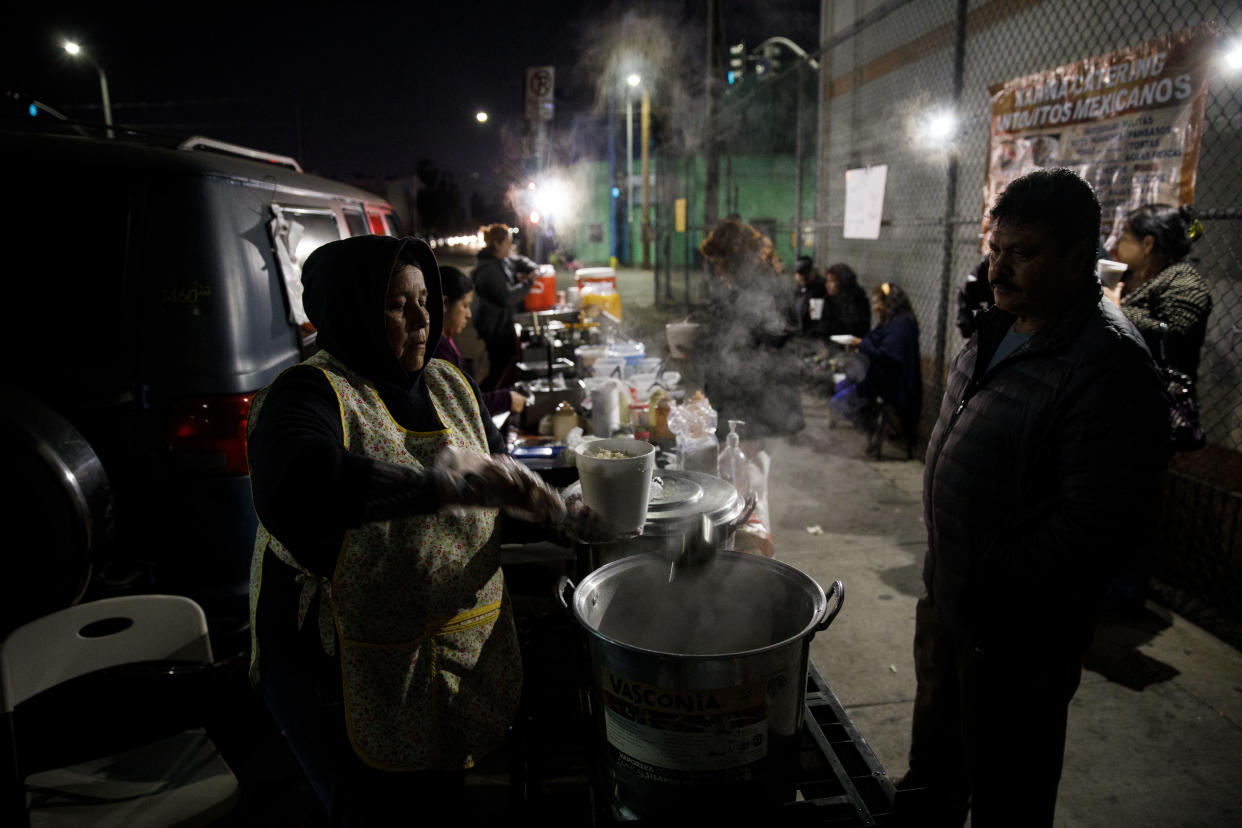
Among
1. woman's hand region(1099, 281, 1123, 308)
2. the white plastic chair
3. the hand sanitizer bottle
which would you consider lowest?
the white plastic chair

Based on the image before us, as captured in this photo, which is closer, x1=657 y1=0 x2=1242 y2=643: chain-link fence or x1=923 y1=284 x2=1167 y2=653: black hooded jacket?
x1=923 y1=284 x2=1167 y2=653: black hooded jacket

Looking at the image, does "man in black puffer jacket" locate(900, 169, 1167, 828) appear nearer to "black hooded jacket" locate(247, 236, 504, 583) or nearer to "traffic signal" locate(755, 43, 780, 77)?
"black hooded jacket" locate(247, 236, 504, 583)

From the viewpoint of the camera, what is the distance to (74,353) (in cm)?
307

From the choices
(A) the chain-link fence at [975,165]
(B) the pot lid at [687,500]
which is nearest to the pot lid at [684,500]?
(B) the pot lid at [687,500]

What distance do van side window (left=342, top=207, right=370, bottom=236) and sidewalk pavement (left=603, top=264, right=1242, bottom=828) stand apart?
4.09 metres

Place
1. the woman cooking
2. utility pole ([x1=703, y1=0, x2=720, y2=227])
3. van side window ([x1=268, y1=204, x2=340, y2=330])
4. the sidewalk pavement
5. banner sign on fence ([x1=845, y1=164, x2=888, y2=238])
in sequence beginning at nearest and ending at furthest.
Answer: the woman cooking < the sidewalk pavement < van side window ([x1=268, y1=204, x2=340, y2=330]) < banner sign on fence ([x1=845, y1=164, x2=888, y2=238]) < utility pole ([x1=703, y1=0, x2=720, y2=227])

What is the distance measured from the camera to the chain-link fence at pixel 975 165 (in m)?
4.45

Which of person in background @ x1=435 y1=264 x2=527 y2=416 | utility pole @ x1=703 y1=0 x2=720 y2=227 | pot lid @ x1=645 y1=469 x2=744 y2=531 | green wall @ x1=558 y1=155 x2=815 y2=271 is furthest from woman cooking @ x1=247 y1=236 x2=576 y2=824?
utility pole @ x1=703 y1=0 x2=720 y2=227

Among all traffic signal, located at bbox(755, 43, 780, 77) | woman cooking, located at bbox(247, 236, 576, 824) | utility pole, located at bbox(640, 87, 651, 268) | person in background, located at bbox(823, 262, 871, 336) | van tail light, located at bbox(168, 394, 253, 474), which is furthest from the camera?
utility pole, located at bbox(640, 87, 651, 268)

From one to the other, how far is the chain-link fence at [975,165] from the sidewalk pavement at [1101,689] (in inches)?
23.2

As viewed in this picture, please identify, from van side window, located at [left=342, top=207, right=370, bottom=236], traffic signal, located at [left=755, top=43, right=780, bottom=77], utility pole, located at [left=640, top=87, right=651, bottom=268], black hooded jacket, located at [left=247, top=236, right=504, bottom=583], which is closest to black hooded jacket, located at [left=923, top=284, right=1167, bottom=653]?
black hooded jacket, located at [left=247, top=236, right=504, bottom=583]

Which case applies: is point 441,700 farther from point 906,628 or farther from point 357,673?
point 906,628

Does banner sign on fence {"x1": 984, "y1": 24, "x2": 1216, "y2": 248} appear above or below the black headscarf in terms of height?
above

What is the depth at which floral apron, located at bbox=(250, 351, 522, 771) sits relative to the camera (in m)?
1.72
